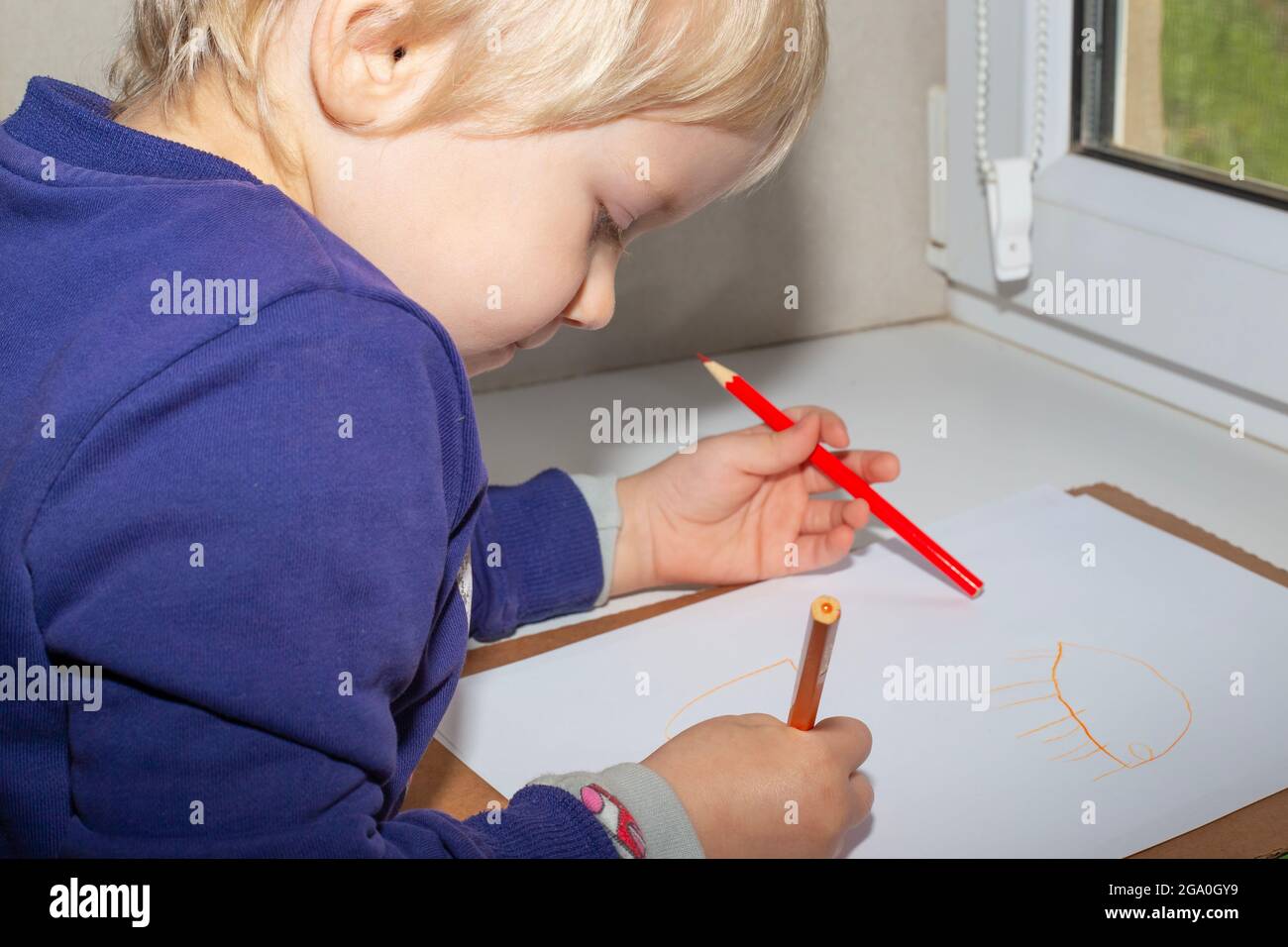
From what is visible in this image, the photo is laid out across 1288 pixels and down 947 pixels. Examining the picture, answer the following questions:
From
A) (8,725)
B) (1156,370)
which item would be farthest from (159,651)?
(1156,370)

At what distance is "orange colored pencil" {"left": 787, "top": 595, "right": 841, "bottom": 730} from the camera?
511mm

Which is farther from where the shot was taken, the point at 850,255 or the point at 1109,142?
the point at 850,255

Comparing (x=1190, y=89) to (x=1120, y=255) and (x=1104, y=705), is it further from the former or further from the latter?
(x=1104, y=705)

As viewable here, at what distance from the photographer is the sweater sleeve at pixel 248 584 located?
43 cm

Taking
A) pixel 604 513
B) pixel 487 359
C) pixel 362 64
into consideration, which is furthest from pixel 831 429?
pixel 362 64

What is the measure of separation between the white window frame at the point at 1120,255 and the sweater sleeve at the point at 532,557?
384 mm

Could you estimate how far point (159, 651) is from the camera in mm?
433

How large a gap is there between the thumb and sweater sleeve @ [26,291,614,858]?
32 centimetres

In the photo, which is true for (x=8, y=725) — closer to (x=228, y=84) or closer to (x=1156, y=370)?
(x=228, y=84)

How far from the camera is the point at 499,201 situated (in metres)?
0.54

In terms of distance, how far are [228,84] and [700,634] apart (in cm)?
33

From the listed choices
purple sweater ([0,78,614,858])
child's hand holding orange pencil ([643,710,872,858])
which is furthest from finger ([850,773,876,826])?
purple sweater ([0,78,614,858])

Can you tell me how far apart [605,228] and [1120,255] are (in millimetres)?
432

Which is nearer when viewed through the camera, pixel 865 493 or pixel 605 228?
pixel 605 228
